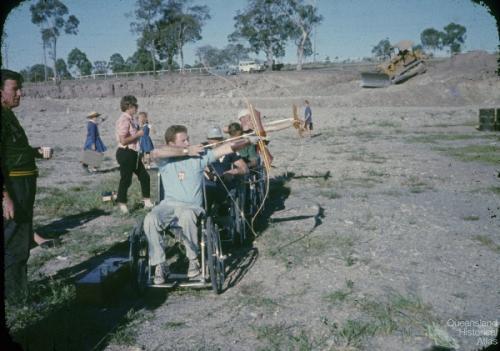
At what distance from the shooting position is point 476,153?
13258 mm

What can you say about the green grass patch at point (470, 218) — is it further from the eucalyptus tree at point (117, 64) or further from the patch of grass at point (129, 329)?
the eucalyptus tree at point (117, 64)

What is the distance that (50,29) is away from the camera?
6125 centimetres

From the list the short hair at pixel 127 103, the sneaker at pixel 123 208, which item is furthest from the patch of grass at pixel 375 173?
the short hair at pixel 127 103

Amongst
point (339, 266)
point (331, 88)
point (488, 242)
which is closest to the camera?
point (339, 266)

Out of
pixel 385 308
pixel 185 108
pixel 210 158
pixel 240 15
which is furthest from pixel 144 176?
pixel 240 15

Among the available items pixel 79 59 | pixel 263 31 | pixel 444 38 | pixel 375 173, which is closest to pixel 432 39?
pixel 444 38

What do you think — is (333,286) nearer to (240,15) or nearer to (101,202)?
(101,202)

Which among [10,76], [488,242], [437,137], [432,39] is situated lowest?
[488,242]

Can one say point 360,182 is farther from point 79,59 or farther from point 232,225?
point 79,59

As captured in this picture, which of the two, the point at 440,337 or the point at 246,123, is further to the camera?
the point at 246,123

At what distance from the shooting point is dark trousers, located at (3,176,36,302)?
396 cm

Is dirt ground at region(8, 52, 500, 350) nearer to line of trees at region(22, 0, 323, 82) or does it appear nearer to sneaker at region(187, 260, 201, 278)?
→ sneaker at region(187, 260, 201, 278)

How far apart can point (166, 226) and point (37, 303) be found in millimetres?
1487

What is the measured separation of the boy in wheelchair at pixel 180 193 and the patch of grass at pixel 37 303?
97 centimetres
